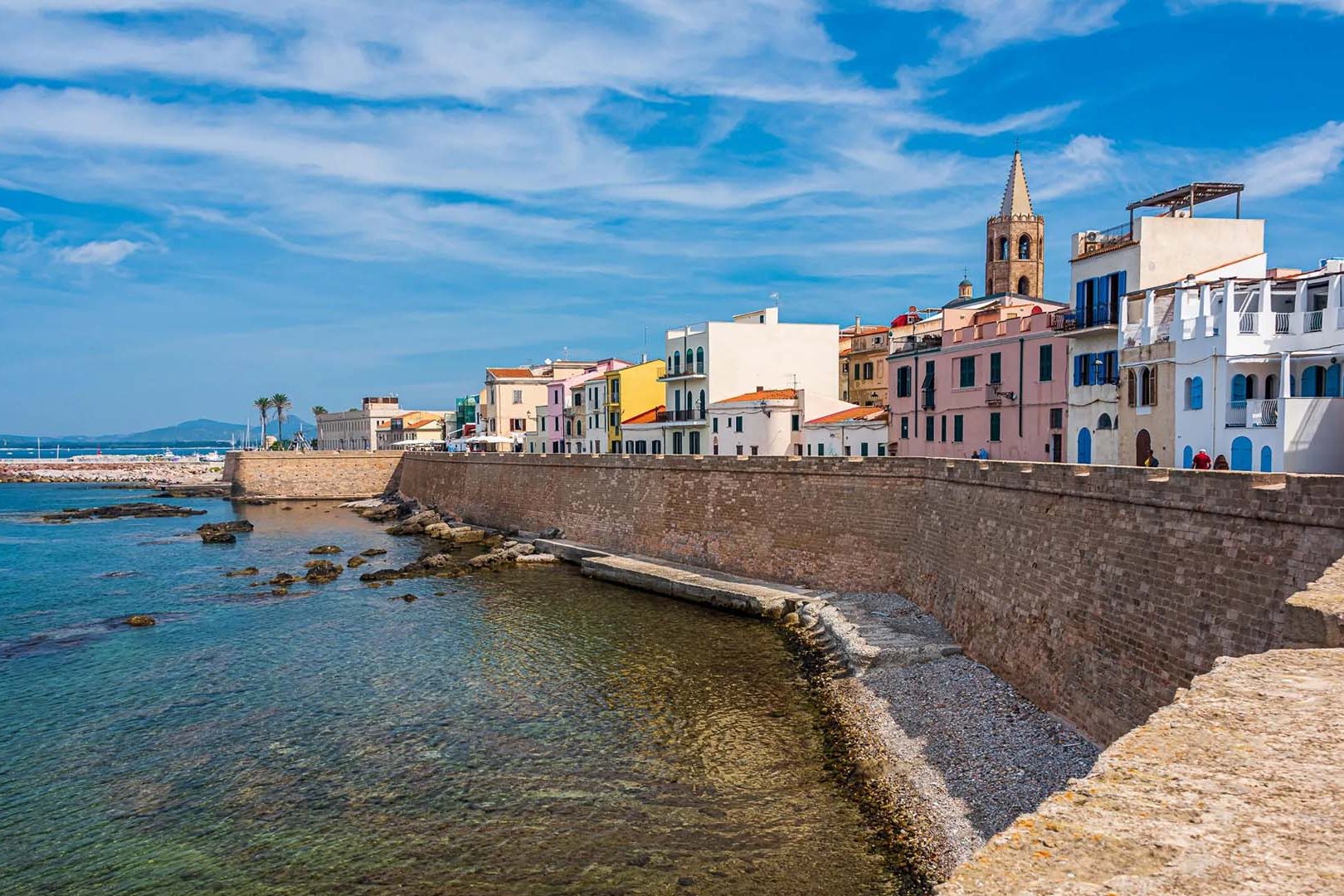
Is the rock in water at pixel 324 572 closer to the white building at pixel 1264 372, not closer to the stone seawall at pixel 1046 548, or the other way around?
the stone seawall at pixel 1046 548

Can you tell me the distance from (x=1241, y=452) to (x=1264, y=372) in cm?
212

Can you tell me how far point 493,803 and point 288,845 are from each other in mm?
3101

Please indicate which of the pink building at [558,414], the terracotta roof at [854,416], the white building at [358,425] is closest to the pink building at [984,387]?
the terracotta roof at [854,416]

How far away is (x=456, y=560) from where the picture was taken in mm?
42406

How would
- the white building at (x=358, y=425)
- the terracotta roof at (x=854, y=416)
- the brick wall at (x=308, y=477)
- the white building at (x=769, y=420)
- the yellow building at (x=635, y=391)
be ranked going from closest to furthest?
the terracotta roof at (x=854, y=416), the white building at (x=769, y=420), the yellow building at (x=635, y=391), the brick wall at (x=308, y=477), the white building at (x=358, y=425)

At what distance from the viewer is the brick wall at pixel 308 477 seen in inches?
3216

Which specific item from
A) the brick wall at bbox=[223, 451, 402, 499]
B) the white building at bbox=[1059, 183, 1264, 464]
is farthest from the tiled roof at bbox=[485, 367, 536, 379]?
the white building at bbox=[1059, 183, 1264, 464]

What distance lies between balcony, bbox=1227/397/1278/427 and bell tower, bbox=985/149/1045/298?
42746 millimetres

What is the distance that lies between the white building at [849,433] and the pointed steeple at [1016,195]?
92.3ft

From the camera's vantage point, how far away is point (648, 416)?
188 ft

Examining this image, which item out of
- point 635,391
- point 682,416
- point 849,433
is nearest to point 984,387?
point 849,433

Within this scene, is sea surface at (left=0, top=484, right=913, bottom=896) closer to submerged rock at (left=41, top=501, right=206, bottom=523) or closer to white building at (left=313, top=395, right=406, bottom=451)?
submerged rock at (left=41, top=501, right=206, bottom=523)

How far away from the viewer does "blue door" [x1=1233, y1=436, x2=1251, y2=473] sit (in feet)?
71.4

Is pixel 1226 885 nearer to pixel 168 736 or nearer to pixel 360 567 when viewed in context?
pixel 168 736
